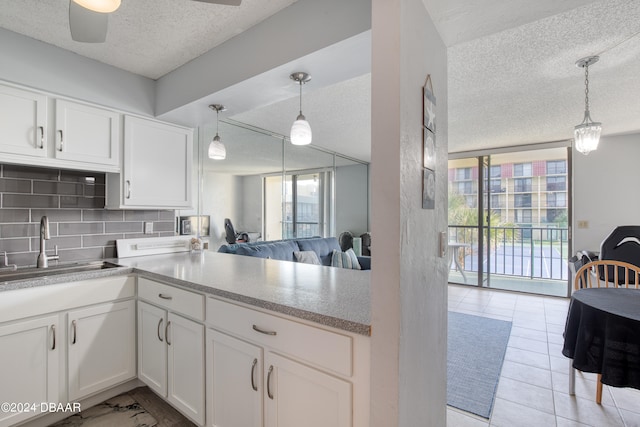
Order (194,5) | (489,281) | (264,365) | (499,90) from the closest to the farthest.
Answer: (264,365)
(194,5)
(499,90)
(489,281)

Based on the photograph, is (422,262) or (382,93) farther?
(422,262)

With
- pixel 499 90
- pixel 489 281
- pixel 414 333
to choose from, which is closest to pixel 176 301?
pixel 414 333

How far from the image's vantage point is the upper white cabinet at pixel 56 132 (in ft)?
5.93

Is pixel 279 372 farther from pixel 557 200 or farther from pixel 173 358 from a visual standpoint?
pixel 557 200

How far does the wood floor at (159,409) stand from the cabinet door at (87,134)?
66.0 inches

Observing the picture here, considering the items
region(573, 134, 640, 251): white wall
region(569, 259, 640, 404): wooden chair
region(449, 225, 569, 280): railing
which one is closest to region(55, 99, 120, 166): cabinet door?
region(569, 259, 640, 404): wooden chair

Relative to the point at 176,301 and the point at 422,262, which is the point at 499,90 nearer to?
the point at 422,262

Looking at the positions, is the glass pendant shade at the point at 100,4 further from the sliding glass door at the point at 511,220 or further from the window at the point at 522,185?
the window at the point at 522,185

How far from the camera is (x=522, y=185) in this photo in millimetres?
5137

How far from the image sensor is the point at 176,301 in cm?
173

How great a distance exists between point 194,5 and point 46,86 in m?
1.20

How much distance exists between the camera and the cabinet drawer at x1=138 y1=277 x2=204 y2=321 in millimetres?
1607

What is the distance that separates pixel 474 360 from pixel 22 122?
3795 millimetres

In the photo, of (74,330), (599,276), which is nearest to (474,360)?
(599,276)
